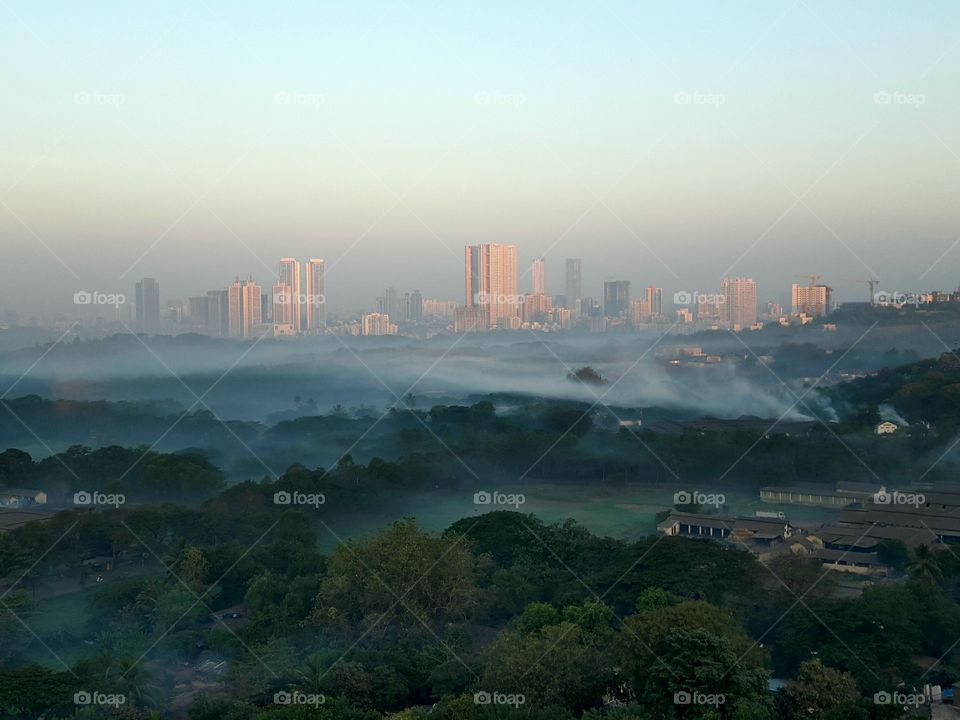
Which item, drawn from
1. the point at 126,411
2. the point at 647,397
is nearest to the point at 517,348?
the point at 647,397
